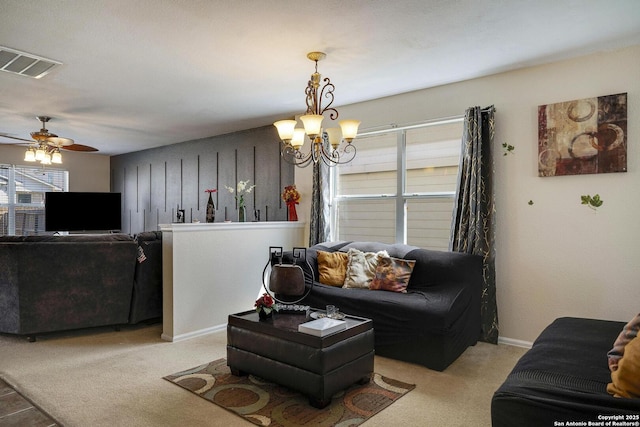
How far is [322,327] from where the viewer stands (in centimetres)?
255

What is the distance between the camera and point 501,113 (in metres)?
3.90

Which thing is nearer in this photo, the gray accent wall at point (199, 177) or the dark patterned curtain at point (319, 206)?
the dark patterned curtain at point (319, 206)

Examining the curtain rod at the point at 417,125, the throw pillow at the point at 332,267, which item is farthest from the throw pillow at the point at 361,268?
the curtain rod at the point at 417,125

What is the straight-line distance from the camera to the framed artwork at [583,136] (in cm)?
329

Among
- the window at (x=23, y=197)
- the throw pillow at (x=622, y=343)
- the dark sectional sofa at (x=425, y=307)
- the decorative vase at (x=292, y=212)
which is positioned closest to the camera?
the throw pillow at (x=622, y=343)

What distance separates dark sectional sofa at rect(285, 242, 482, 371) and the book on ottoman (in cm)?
77

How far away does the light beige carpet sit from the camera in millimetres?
2383

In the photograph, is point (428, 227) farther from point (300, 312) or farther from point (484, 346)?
point (300, 312)

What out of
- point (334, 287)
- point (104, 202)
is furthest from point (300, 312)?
point (104, 202)

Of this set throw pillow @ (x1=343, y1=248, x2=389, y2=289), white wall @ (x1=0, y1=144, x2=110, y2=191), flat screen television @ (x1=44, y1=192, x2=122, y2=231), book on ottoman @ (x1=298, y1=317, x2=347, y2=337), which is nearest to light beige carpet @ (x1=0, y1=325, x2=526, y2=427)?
book on ottoman @ (x1=298, y1=317, x2=347, y2=337)

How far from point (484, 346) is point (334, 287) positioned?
58.6 inches

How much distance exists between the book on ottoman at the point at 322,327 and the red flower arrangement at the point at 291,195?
2.75 metres

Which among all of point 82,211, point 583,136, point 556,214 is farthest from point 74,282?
point 583,136

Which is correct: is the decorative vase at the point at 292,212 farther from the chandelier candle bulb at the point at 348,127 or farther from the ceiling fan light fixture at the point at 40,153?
the ceiling fan light fixture at the point at 40,153
